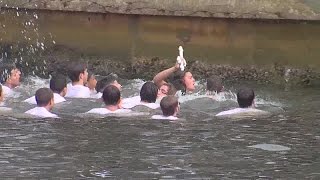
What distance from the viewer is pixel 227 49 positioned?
13.4m

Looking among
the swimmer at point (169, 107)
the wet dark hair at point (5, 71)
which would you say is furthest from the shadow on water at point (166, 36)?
the swimmer at point (169, 107)

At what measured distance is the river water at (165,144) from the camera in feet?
24.5

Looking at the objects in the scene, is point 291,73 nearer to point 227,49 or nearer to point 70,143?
point 227,49

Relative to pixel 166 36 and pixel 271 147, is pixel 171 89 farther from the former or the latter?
pixel 271 147

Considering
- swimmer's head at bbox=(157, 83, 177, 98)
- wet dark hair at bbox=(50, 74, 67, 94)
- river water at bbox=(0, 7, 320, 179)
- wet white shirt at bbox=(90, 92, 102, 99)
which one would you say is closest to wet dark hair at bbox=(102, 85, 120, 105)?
river water at bbox=(0, 7, 320, 179)

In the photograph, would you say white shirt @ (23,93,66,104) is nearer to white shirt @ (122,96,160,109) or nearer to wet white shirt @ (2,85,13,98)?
wet white shirt @ (2,85,13,98)

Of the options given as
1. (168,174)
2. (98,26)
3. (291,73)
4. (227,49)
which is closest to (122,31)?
(98,26)

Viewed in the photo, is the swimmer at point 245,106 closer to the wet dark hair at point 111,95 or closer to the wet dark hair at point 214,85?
the wet dark hair at point 214,85

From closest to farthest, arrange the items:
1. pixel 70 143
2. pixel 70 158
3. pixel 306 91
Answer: pixel 70 158 < pixel 70 143 < pixel 306 91

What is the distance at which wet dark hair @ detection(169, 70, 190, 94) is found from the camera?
1179 centimetres

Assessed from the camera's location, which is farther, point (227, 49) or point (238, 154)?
point (227, 49)

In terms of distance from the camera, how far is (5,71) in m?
13.7

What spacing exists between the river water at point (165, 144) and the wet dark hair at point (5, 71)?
1.45m

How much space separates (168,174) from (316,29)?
251 inches
